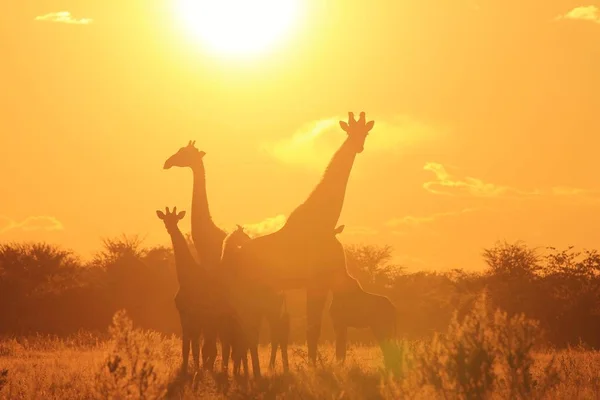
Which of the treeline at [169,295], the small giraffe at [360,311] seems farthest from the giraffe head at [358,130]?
the treeline at [169,295]

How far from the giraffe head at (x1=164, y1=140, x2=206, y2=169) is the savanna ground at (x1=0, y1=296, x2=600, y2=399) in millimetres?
4444

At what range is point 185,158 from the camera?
55.0 feet

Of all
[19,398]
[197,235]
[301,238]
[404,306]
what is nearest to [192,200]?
[197,235]

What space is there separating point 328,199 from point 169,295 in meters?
21.1

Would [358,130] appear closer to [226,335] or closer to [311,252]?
[311,252]

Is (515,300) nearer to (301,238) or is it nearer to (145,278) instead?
(145,278)

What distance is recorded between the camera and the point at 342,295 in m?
14.6

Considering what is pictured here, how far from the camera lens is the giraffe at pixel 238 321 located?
41.1 feet

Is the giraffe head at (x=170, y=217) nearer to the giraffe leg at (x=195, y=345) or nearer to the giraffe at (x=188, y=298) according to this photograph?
the giraffe at (x=188, y=298)

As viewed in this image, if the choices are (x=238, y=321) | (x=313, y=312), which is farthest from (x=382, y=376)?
(x=313, y=312)

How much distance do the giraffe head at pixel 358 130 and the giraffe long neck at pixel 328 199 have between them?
0.12 meters

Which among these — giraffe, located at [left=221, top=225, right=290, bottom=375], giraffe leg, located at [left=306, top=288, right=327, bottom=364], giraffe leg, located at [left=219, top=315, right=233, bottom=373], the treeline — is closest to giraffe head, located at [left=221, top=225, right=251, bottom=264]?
giraffe, located at [left=221, top=225, right=290, bottom=375]

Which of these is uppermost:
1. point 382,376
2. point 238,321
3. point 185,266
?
point 185,266

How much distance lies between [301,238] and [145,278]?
887 inches
